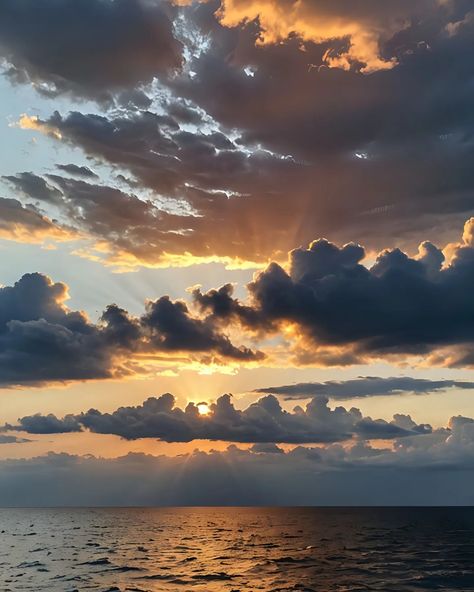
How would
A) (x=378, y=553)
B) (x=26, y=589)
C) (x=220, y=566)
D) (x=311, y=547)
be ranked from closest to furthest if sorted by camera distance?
(x=26, y=589)
(x=220, y=566)
(x=378, y=553)
(x=311, y=547)

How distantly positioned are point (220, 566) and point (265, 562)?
341 inches

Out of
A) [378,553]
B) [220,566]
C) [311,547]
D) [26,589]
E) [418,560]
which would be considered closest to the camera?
[26,589]

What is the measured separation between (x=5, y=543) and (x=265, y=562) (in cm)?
7939

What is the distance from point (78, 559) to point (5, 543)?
5312 cm

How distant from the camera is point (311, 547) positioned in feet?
398

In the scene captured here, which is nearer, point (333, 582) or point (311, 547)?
point (333, 582)

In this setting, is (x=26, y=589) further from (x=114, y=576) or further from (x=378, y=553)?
(x=378, y=553)

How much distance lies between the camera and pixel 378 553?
10481 cm

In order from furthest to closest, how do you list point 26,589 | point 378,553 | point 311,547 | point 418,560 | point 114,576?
point 311,547, point 378,553, point 418,560, point 114,576, point 26,589

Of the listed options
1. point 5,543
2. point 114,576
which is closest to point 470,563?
point 114,576

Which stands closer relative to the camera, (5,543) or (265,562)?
(265,562)

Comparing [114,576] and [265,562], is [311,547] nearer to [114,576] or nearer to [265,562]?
[265,562]

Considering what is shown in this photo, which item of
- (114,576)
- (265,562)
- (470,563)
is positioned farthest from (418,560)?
(114,576)

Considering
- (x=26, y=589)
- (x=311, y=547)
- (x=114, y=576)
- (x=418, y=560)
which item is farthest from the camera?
(x=311, y=547)
